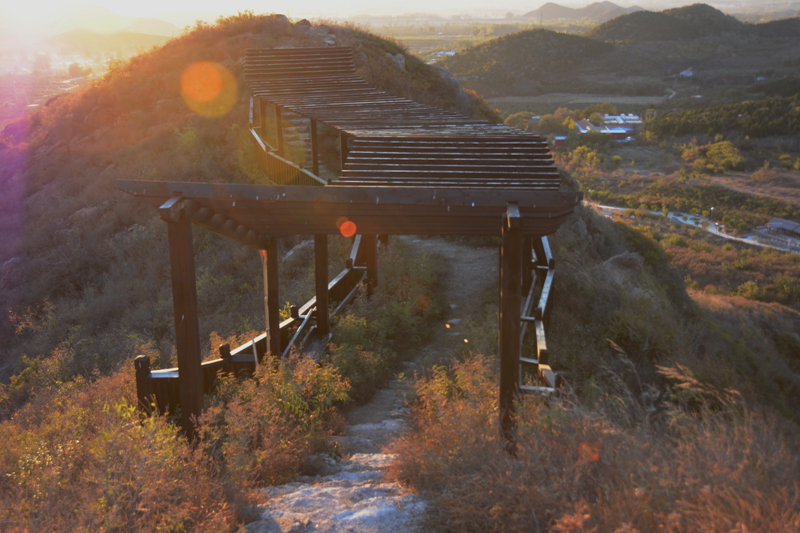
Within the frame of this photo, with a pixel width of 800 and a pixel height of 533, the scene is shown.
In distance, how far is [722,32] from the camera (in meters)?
147

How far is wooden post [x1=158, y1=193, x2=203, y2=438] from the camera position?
4508 millimetres

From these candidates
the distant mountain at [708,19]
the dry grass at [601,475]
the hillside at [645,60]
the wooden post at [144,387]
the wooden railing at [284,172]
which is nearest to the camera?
the dry grass at [601,475]

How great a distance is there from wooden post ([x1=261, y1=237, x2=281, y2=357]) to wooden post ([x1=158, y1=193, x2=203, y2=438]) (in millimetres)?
1406

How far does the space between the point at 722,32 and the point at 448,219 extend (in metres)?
178

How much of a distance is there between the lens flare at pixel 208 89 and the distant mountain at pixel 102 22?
89481mm

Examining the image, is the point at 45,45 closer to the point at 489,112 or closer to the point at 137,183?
the point at 489,112

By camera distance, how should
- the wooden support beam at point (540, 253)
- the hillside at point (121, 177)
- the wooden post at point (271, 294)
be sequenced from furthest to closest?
the hillside at point (121, 177), the wooden support beam at point (540, 253), the wooden post at point (271, 294)

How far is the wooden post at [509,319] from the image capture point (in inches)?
166

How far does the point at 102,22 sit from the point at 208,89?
13269 cm

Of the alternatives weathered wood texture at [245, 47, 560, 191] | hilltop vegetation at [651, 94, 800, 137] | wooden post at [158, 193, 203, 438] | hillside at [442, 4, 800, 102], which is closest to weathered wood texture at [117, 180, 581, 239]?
wooden post at [158, 193, 203, 438]

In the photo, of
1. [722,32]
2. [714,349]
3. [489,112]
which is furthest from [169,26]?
[722,32]

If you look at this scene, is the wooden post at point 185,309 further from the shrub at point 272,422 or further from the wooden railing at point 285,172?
the wooden railing at point 285,172

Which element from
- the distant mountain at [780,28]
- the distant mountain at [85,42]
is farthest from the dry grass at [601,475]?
the distant mountain at [780,28]

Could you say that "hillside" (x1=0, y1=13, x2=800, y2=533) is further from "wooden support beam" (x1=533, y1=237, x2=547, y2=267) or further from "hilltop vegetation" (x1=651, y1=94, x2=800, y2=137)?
"hilltop vegetation" (x1=651, y1=94, x2=800, y2=137)
